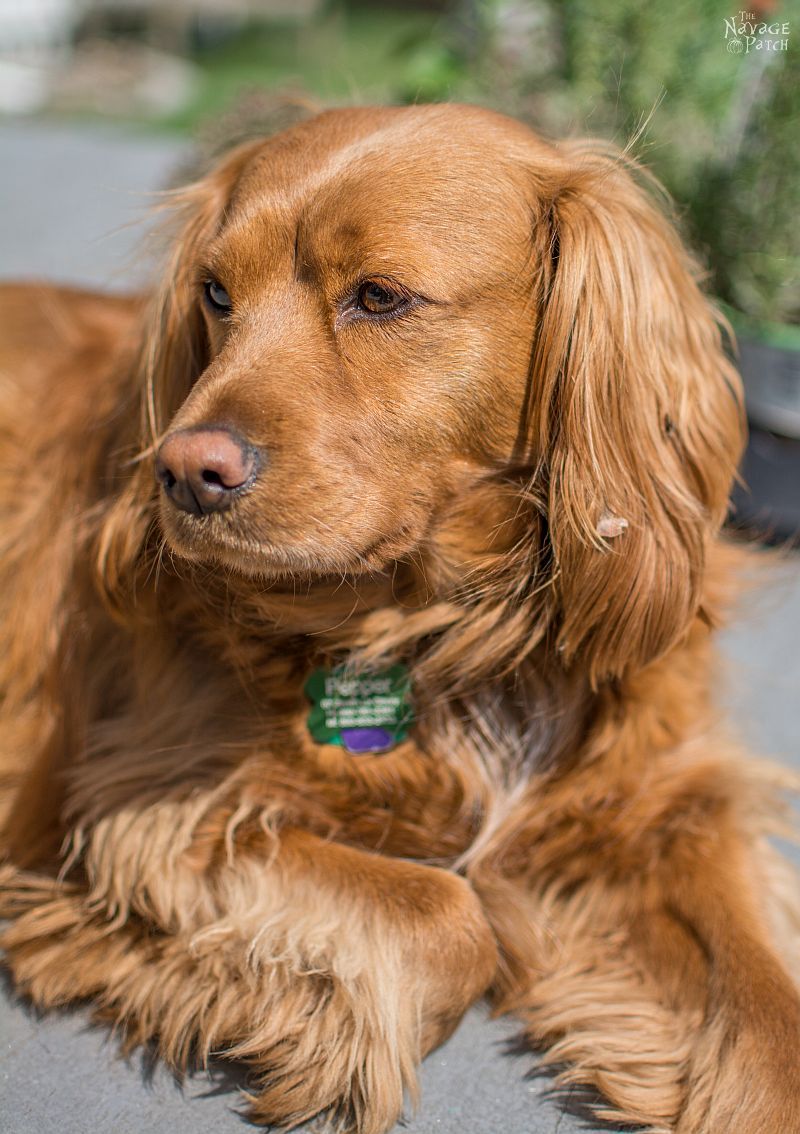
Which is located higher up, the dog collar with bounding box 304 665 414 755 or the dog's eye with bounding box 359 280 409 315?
the dog's eye with bounding box 359 280 409 315

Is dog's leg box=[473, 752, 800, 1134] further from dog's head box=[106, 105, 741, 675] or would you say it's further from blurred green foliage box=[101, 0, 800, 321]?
blurred green foliage box=[101, 0, 800, 321]

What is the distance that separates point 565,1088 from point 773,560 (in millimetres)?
1207

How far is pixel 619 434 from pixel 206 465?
2.32 feet

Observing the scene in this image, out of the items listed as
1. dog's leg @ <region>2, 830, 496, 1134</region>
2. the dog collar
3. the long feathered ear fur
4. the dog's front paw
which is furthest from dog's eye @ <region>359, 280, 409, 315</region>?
the dog's front paw

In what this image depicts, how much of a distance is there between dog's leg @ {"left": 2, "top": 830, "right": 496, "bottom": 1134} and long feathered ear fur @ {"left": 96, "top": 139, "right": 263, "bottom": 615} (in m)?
0.56

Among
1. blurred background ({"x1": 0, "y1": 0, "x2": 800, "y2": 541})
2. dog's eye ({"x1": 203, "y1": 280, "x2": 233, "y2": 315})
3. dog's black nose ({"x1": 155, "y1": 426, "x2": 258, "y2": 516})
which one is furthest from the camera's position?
blurred background ({"x1": 0, "y1": 0, "x2": 800, "y2": 541})

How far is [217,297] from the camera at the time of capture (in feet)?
7.09

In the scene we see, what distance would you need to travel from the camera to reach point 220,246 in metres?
2.12

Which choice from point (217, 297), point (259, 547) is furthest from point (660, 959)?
point (217, 297)

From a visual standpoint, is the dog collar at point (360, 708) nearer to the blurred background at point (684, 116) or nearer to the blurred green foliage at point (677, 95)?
the blurred background at point (684, 116)

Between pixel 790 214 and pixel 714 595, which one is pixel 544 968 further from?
pixel 790 214

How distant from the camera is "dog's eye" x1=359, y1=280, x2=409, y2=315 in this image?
76.7 inches

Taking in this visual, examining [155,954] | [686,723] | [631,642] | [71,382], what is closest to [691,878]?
[686,723]

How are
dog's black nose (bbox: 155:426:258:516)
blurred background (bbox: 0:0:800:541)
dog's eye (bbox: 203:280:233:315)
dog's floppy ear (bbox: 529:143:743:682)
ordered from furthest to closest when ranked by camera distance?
blurred background (bbox: 0:0:800:541) < dog's eye (bbox: 203:280:233:315) < dog's floppy ear (bbox: 529:143:743:682) < dog's black nose (bbox: 155:426:258:516)
